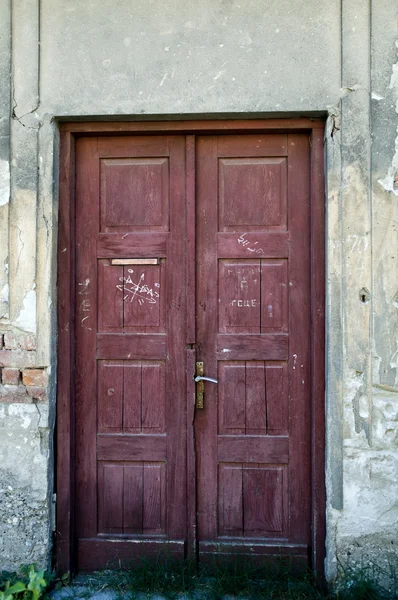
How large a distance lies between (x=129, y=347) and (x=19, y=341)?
623 mm

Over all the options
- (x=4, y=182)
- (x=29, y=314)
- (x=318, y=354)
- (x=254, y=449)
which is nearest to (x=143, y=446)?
(x=254, y=449)

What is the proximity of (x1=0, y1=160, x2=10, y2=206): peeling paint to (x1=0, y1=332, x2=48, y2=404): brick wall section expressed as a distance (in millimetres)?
761

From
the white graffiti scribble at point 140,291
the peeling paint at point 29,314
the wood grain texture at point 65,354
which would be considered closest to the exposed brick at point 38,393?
the wood grain texture at point 65,354

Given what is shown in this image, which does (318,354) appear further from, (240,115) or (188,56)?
(188,56)

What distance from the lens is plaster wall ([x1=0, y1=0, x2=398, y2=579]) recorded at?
2.96 meters

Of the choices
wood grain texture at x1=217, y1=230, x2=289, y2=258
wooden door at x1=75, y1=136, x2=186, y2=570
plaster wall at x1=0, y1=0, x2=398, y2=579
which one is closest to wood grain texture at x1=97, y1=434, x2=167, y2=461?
wooden door at x1=75, y1=136, x2=186, y2=570

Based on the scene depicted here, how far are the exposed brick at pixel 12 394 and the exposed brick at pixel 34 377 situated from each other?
0.17 feet

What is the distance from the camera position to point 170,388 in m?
3.19

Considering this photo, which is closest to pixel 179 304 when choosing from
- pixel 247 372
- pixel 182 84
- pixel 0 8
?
pixel 247 372

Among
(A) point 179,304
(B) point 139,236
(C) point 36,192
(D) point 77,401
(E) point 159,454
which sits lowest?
(E) point 159,454

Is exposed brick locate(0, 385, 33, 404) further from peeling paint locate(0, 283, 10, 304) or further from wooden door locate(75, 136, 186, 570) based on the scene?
peeling paint locate(0, 283, 10, 304)

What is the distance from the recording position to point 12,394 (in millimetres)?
3082

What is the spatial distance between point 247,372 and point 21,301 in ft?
4.46

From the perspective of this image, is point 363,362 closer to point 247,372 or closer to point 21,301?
point 247,372
